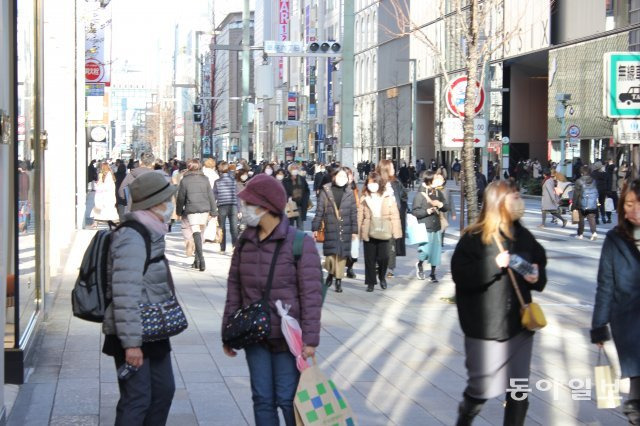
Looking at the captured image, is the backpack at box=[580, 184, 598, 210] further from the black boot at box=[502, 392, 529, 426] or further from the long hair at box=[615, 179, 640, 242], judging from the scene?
the black boot at box=[502, 392, 529, 426]

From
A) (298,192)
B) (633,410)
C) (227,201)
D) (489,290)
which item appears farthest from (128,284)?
(298,192)

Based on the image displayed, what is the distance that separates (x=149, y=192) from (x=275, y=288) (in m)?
0.84

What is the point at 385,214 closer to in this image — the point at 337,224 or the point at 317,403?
the point at 337,224

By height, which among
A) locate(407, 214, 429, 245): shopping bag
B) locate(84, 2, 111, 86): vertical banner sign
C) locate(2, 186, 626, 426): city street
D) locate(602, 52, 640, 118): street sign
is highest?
locate(84, 2, 111, 86): vertical banner sign

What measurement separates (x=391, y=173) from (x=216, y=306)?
3707 millimetres

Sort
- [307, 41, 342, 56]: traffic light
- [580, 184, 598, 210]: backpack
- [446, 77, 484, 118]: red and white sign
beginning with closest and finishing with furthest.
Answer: [446, 77, 484, 118]: red and white sign < [580, 184, 598, 210]: backpack < [307, 41, 342, 56]: traffic light

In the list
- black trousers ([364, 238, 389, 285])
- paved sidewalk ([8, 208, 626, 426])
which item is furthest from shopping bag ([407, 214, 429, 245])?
paved sidewalk ([8, 208, 626, 426])

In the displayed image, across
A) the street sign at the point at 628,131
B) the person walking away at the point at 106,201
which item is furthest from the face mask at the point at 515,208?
the person walking away at the point at 106,201

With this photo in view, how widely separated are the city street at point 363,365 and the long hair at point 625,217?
1.87m

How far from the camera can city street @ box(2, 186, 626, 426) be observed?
783 centimetres

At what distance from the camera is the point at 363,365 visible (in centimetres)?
982

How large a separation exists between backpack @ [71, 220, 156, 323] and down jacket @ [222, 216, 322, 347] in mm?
550

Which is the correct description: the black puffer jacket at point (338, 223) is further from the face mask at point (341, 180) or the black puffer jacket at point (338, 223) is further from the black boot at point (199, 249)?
the black boot at point (199, 249)

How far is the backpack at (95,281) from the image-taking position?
5719 millimetres
